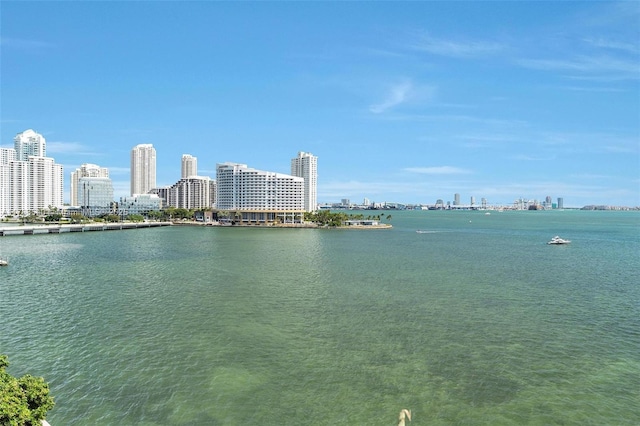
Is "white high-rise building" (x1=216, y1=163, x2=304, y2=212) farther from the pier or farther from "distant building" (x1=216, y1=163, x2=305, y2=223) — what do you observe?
the pier

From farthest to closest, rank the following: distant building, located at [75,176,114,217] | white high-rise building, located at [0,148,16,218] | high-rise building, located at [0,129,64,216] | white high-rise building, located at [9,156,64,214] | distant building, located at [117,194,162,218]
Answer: distant building, located at [117,194,162,218]
distant building, located at [75,176,114,217]
white high-rise building, located at [9,156,64,214]
high-rise building, located at [0,129,64,216]
white high-rise building, located at [0,148,16,218]

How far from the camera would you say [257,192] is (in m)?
159

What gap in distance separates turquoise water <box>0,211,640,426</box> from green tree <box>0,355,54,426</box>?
365 centimetres

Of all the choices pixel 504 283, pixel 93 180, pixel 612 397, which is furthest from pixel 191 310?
pixel 93 180

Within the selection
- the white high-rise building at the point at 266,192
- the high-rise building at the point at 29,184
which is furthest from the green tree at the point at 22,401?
the high-rise building at the point at 29,184

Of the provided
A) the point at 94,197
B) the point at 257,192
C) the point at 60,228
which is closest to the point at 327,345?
the point at 60,228

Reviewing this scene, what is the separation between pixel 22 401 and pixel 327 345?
551 inches

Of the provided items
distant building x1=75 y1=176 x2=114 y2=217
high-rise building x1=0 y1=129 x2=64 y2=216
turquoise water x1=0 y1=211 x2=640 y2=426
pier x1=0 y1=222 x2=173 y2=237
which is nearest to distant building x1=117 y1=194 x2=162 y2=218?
distant building x1=75 y1=176 x2=114 y2=217

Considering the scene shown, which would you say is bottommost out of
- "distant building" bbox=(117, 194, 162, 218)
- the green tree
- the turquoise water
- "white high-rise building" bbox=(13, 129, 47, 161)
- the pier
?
the turquoise water

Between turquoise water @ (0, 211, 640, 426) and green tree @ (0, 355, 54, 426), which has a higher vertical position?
green tree @ (0, 355, 54, 426)

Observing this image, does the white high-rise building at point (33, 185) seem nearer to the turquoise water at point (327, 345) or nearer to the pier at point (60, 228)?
the pier at point (60, 228)

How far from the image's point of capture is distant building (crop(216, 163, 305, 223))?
158m

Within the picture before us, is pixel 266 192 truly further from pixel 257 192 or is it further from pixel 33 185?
pixel 33 185

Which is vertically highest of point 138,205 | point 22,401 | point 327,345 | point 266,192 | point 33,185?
point 33,185
